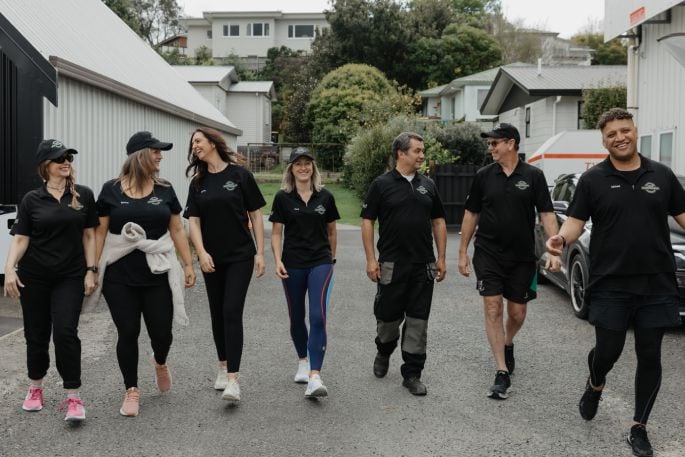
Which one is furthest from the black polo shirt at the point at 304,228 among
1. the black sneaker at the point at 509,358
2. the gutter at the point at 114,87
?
the gutter at the point at 114,87

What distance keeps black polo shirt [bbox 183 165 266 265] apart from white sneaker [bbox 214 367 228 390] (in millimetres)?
903

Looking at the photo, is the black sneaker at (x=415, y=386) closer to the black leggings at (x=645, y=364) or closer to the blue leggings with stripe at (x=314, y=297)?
the blue leggings with stripe at (x=314, y=297)

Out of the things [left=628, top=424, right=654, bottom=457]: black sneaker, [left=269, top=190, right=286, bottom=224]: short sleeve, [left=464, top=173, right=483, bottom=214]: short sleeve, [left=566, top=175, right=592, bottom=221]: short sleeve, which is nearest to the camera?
[left=628, top=424, right=654, bottom=457]: black sneaker

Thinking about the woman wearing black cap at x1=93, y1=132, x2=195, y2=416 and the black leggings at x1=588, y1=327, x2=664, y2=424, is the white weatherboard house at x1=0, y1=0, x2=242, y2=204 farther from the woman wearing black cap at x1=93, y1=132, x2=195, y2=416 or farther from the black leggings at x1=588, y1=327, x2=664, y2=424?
the black leggings at x1=588, y1=327, x2=664, y2=424

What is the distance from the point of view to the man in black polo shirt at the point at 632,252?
4.62 m

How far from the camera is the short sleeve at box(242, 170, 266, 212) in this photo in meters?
5.58

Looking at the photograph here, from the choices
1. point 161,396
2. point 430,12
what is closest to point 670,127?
point 161,396

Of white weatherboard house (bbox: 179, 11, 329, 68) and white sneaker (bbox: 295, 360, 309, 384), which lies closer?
white sneaker (bbox: 295, 360, 309, 384)

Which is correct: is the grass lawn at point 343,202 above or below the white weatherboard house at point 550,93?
below

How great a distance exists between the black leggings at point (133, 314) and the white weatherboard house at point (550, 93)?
24330 millimetres

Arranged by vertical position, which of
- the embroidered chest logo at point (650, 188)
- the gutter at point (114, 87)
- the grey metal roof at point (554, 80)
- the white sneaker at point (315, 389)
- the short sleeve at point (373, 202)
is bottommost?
the white sneaker at point (315, 389)

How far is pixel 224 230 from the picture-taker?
5.45 metres

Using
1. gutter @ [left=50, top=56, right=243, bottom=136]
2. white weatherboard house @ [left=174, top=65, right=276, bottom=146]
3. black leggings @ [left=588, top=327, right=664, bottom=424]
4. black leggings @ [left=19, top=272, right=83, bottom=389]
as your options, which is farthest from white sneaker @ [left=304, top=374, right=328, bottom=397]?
white weatherboard house @ [left=174, top=65, right=276, bottom=146]

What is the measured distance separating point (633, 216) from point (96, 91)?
8922mm
